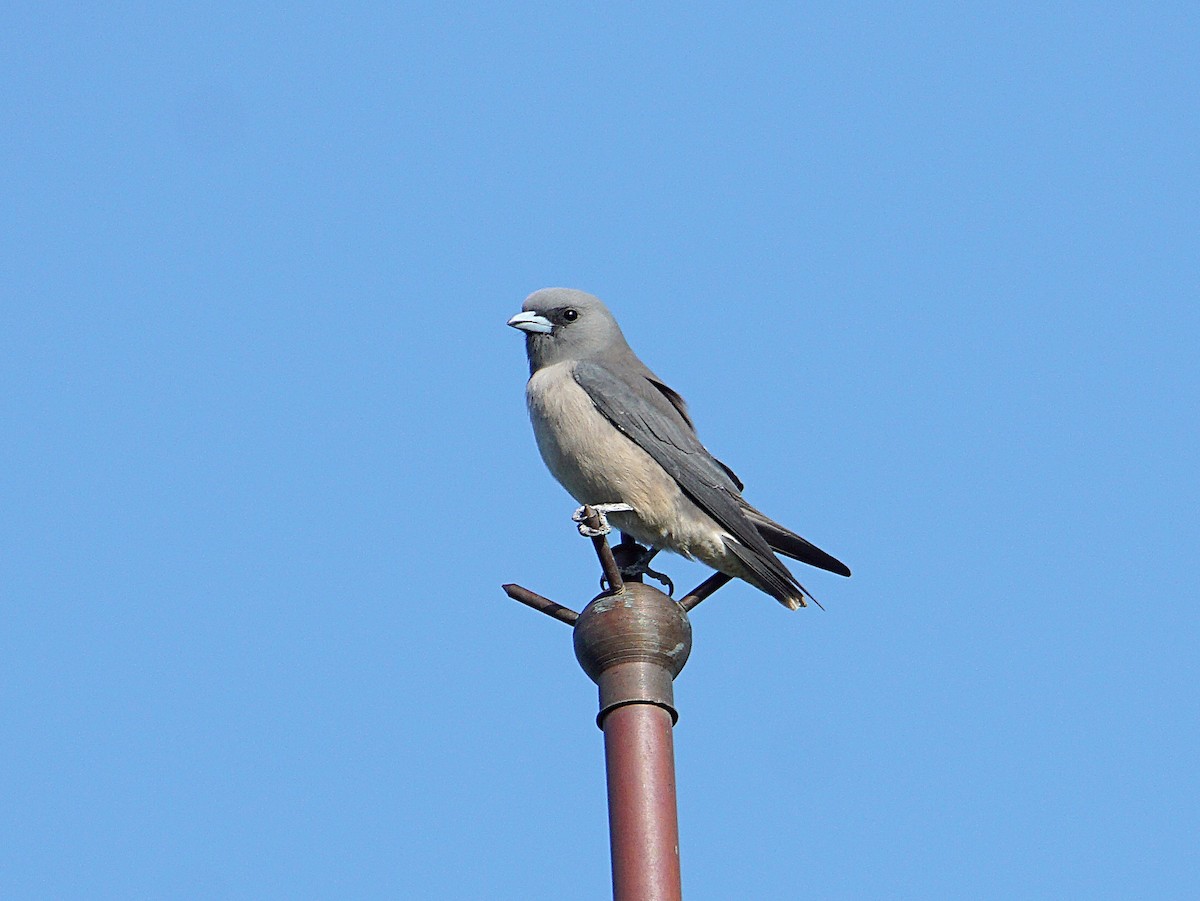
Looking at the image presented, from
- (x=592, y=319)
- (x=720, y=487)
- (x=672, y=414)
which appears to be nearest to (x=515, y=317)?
(x=592, y=319)

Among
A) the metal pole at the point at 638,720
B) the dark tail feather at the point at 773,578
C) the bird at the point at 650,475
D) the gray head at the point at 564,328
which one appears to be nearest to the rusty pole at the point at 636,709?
the metal pole at the point at 638,720

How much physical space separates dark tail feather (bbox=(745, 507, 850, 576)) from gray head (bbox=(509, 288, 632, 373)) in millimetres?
1195

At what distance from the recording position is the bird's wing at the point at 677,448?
625cm

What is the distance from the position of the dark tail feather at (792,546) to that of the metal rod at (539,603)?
1.99 meters

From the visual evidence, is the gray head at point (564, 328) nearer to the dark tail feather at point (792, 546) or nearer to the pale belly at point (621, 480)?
the pale belly at point (621, 480)

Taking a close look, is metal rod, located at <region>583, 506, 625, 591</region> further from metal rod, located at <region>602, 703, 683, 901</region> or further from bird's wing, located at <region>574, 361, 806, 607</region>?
bird's wing, located at <region>574, 361, 806, 607</region>

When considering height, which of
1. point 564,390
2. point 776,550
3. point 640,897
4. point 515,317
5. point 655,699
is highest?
point 515,317

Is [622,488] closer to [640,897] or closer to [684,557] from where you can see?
[684,557]

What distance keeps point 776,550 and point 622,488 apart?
733 millimetres

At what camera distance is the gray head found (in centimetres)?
721

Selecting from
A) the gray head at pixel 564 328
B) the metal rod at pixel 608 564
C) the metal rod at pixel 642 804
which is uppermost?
the gray head at pixel 564 328

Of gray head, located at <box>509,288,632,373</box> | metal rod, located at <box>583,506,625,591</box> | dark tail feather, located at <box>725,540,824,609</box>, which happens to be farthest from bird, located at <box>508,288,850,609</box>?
metal rod, located at <box>583,506,625,591</box>

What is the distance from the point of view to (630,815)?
373cm

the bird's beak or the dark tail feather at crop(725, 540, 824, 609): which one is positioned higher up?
the bird's beak
